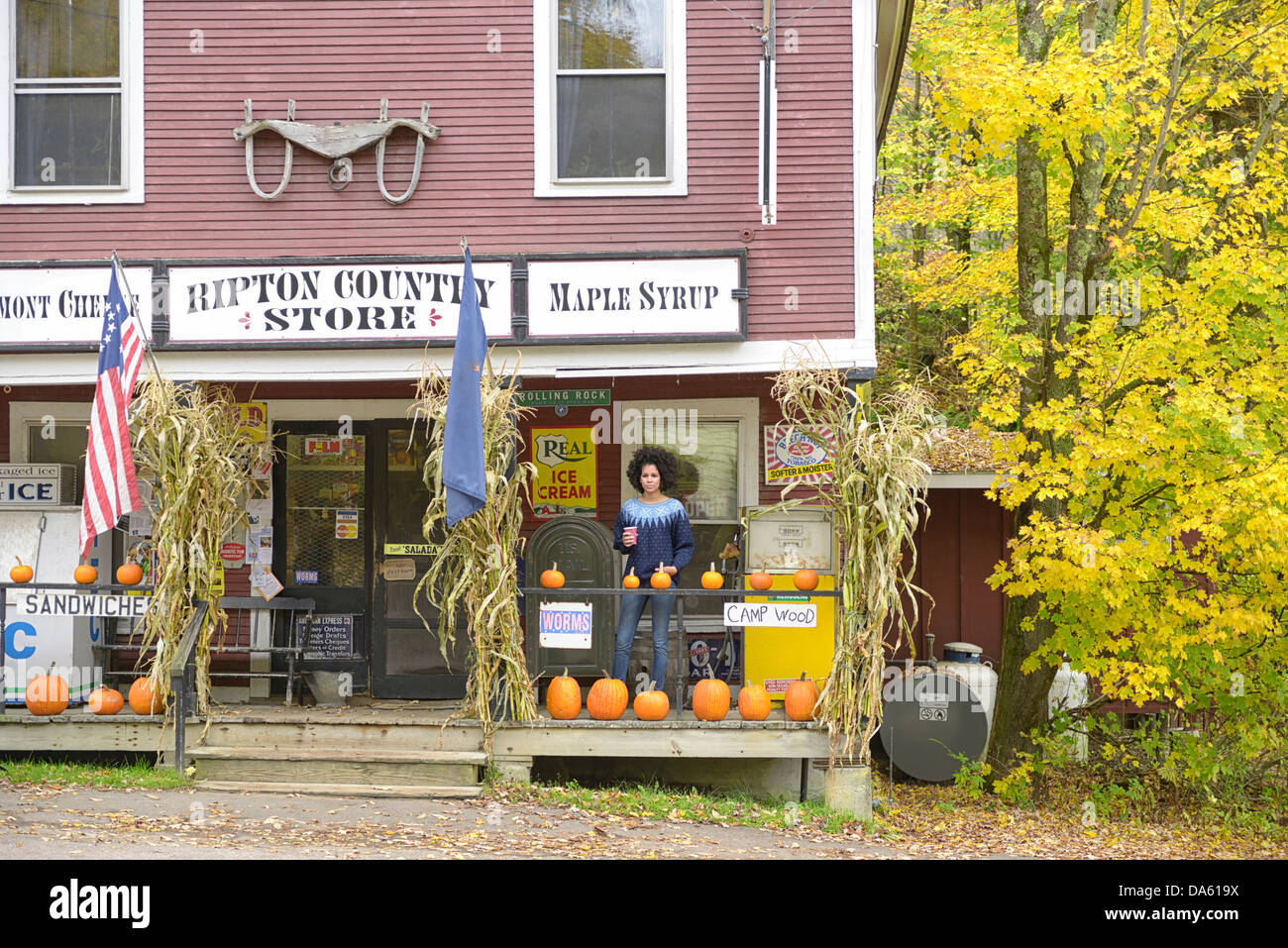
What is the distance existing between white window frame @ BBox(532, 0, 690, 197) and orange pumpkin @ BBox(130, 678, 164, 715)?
15.0ft

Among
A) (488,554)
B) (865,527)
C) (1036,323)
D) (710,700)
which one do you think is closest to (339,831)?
(488,554)

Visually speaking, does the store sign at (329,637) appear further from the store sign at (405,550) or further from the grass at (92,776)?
the grass at (92,776)

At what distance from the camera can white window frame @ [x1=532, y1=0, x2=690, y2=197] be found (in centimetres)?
966

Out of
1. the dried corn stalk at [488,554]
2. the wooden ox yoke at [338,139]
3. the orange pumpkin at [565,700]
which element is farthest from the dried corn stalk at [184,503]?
the orange pumpkin at [565,700]

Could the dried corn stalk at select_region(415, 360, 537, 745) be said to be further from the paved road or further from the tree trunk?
the tree trunk

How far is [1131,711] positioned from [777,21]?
8351mm

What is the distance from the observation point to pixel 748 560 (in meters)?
9.80

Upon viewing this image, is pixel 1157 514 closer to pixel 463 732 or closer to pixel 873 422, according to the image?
pixel 873 422

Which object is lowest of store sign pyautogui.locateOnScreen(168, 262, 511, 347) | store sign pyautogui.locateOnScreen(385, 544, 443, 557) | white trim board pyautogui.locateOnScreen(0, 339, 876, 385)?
store sign pyautogui.locateOnScreen(385, 544, 443, 557)

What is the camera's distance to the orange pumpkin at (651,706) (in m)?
8.87

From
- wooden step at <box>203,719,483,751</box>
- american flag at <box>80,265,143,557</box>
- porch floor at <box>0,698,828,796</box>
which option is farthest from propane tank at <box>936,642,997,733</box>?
american flag at <box>80,265,143,557</box>

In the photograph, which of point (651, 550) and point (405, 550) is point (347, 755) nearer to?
point (405, 550)

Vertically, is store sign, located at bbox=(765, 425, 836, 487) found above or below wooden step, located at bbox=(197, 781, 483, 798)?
above

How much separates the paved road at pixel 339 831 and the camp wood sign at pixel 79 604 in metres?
1.30
